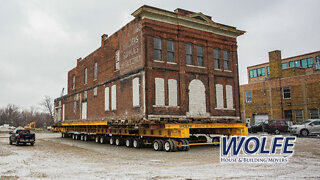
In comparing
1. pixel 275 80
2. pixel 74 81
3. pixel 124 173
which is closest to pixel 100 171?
pixel 124 173

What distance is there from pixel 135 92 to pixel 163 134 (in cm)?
416

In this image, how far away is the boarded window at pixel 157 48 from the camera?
2031 cm

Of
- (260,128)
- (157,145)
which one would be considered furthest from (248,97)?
(157,145)

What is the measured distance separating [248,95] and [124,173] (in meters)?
39.0

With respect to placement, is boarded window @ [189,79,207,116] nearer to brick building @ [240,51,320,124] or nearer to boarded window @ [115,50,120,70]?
boarded window @ [115,50,120,70]

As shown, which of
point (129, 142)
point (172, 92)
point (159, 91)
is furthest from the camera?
point (129, 142)

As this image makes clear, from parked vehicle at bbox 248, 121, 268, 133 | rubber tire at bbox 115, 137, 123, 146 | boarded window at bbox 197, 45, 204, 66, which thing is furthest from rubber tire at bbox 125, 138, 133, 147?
parked vehicle at bbox 248, 121, 268, 133

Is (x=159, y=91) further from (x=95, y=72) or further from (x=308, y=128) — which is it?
(x=308, y=128)

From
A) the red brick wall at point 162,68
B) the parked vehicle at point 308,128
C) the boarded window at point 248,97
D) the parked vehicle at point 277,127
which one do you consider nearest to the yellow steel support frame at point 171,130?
the red brick wall at point 162,68

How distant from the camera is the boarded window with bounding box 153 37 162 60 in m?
→ 20.3

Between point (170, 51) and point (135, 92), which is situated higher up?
point (170, 51)

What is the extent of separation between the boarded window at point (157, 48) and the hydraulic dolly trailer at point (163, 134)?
522cm

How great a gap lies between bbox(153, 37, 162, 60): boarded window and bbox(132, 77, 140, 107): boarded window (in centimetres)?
213

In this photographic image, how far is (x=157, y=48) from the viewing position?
67.0ft
